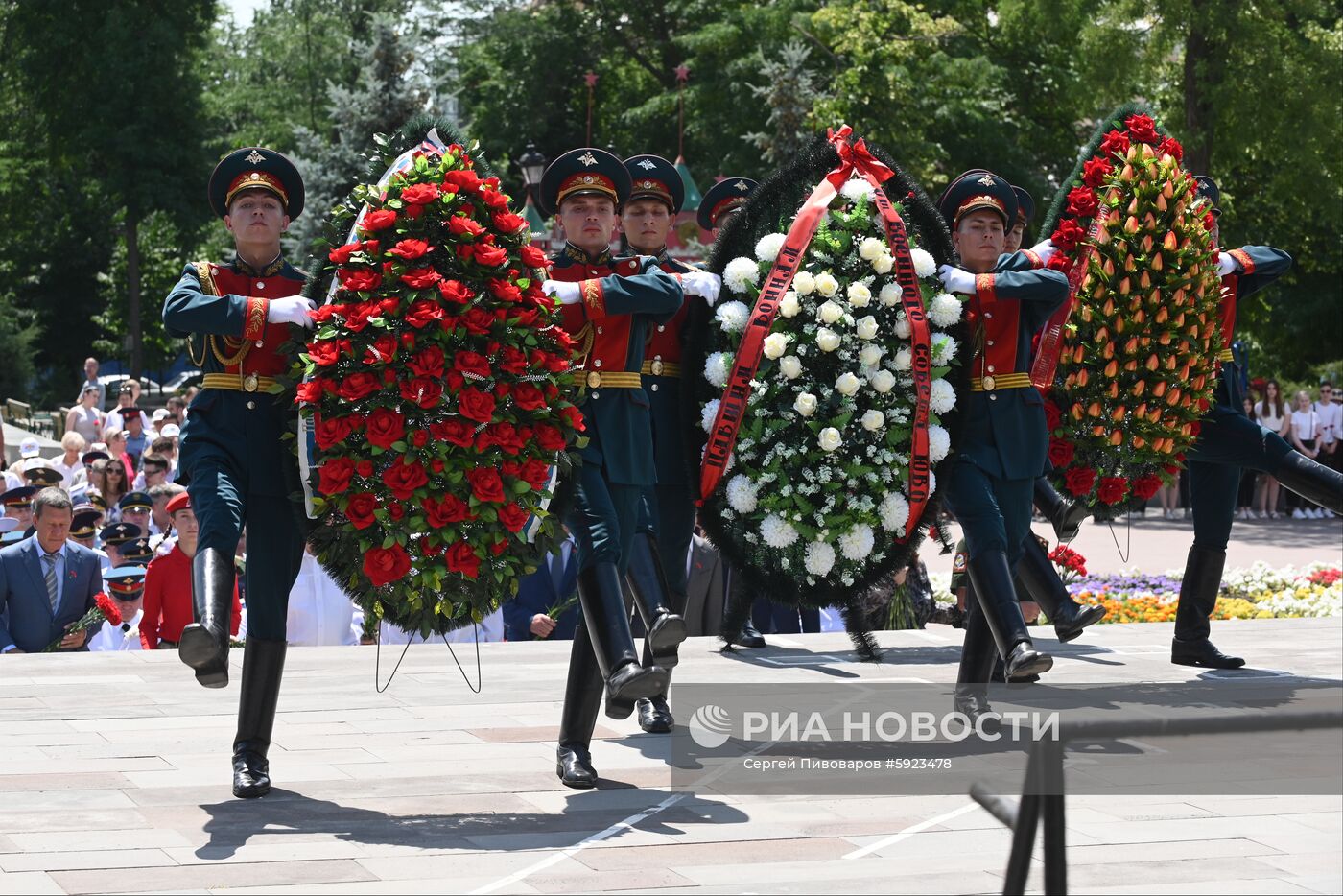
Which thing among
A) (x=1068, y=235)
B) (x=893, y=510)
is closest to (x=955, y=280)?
(x=893, y=510)

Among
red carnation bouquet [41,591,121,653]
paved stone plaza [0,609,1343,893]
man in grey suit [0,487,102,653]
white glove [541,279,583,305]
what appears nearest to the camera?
paved stone plaza [0,609,1343,893]

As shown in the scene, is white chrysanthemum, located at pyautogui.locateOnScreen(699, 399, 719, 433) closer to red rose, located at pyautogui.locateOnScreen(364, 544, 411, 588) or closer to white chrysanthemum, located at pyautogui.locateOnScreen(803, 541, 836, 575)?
white chrysanthemum, located at pyautogui.locateOnScreen(803, 541, 836, 575)

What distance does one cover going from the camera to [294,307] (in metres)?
5.97

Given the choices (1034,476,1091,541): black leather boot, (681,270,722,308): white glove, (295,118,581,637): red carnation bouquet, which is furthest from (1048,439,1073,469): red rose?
(295,118,581,637): red carnation bouquet

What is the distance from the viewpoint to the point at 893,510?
7227mm

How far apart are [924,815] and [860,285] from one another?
227cm

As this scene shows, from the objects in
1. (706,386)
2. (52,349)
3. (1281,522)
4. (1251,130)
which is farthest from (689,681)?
(52,349)

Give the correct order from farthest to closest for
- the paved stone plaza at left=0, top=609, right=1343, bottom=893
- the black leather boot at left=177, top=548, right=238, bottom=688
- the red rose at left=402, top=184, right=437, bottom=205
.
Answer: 1. the red rose at left=402, top=184, right=437, bottom=205
2. the black leather boot at left=177, top=548, right=238, bottom=688
3. the paved stone plaza at left=0, top=609, right=1343, bottom=893

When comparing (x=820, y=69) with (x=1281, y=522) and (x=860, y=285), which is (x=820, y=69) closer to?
(x=1281, y=522)

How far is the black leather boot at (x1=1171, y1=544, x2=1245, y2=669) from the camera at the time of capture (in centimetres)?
915

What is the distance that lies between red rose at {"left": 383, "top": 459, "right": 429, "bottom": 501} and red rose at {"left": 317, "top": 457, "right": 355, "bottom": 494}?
127 millimetres

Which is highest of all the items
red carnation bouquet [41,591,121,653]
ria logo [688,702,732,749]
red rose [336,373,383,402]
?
red rose [336,373,383,402]

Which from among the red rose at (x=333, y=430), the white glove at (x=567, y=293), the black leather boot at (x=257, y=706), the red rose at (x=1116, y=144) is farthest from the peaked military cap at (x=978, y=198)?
the black leather boot at (x=257, y=706)

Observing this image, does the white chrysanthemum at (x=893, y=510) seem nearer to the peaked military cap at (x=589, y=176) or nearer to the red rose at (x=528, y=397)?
the peaked military cap at (x=589, y=176)
